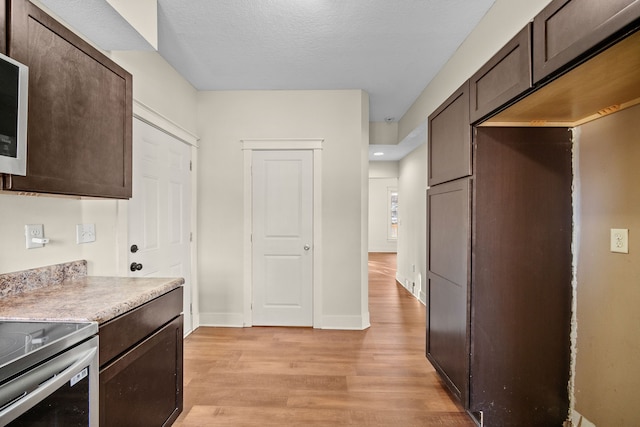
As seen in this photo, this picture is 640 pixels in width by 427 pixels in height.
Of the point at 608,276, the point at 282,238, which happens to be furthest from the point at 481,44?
the point at 282,238

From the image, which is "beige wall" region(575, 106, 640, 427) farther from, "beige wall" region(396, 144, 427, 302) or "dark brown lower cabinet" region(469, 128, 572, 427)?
"beige wall" region(396, 144, 427, 302)

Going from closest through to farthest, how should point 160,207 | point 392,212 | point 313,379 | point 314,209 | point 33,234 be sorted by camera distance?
point 33,234 → point 313,379 → point 160,207 → point 314,209 → point 392,212

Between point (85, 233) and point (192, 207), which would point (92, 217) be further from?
point (192, 207)

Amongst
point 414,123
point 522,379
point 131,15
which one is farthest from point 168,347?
point 414,123

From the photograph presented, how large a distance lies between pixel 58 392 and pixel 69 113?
3.81 feet

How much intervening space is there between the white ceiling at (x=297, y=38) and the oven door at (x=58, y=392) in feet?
5.42

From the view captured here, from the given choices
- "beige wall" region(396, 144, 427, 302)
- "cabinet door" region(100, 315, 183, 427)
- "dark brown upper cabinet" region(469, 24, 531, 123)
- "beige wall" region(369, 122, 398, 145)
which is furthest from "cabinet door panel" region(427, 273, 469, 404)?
"beige wall" region(369, 122, 398, 145)

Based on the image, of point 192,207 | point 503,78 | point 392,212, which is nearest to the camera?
point 503,78

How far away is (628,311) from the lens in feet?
5.06

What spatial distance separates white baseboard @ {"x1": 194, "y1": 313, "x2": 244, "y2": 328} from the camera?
3.64m

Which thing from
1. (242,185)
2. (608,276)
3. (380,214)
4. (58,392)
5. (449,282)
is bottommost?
(58,392)

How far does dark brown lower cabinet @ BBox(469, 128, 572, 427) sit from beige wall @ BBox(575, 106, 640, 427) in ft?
0.27

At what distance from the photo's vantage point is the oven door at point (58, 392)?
867mm

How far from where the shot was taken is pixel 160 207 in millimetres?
2887
